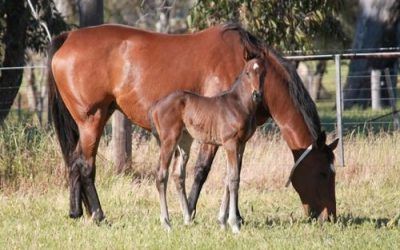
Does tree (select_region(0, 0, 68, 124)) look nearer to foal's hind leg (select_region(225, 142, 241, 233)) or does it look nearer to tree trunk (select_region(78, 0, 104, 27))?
tree trunk (select_region(78, 0, 104, 27))

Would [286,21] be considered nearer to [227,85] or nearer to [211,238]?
[227,85]

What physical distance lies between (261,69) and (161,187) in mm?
1512

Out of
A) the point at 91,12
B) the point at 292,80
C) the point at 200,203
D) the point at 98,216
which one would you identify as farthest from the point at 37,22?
the point at 292,80

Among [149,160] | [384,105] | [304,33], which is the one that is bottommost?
[384,105]

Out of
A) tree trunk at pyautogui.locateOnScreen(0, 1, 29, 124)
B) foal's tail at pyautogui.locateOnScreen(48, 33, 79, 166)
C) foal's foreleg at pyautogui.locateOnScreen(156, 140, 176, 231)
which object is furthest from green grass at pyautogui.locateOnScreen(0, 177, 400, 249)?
tree trunk at pyautogui.locateOnScreen(0, 1, 29, 124)

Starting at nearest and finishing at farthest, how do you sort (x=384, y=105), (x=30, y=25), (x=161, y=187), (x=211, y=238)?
(x=211, y=238), (x=161, y=187), (x=30, y=25), (x=384, y=105)

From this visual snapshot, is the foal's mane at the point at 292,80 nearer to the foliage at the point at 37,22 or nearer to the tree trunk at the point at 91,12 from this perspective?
the tree trunk at the point at 91,12

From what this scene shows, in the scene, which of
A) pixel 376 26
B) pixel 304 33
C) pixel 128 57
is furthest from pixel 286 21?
pixel 376 26

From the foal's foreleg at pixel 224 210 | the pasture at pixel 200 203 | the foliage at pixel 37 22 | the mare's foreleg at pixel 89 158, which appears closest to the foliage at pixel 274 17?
the pasture at pixel 200 203

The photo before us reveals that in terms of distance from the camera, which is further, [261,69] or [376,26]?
[376,26]

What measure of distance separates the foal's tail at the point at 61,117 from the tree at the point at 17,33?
7307 millimetres

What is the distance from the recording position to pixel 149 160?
13656 millimetres

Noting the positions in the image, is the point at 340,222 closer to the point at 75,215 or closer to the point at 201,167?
the point at 201,167

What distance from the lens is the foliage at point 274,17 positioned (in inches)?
677
